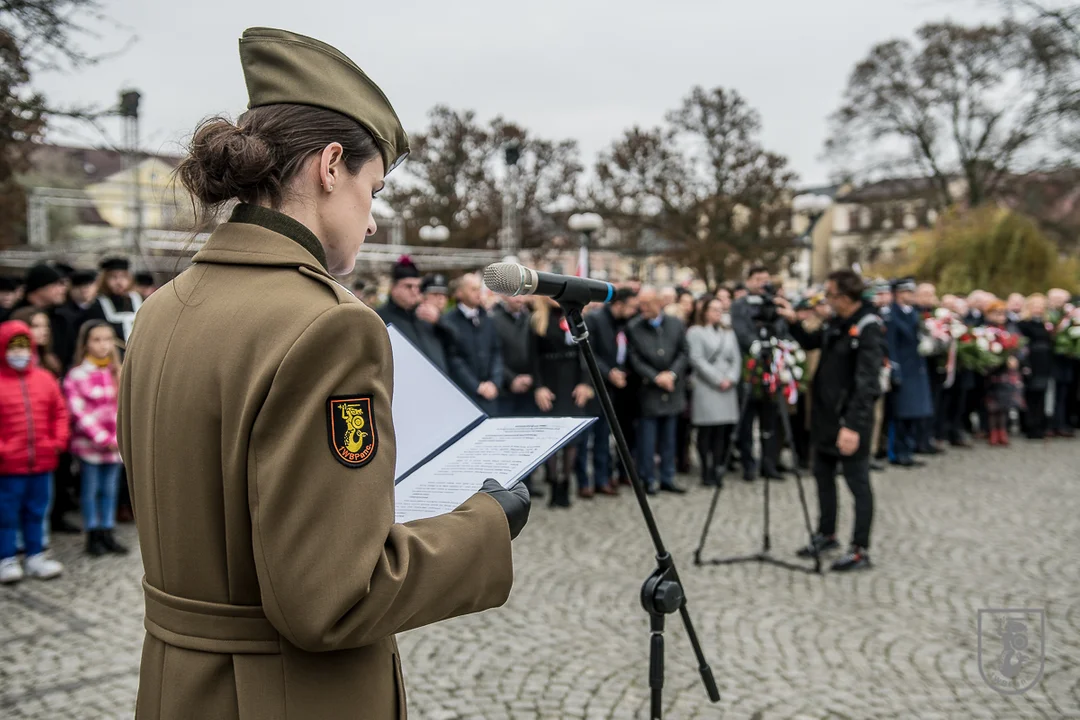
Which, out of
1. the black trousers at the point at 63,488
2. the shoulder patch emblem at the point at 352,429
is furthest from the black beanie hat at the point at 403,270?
the shoulder patch emblem at the point at 352,429

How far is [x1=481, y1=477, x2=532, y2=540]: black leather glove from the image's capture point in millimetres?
1614

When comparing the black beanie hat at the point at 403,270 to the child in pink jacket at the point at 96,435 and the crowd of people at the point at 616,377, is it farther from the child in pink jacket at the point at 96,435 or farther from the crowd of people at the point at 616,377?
the child in pink jacket at the point at 96,435

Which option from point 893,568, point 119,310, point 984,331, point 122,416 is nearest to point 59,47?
point 119,310

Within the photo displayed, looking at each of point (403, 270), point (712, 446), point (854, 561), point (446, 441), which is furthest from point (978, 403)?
point (446, 441)

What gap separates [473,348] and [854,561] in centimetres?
418

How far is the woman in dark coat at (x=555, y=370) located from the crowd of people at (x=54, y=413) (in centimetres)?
388

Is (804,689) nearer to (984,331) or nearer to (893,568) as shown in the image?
(893,568)

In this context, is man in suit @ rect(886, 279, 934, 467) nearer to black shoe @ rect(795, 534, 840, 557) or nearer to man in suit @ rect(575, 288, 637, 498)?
man in suit @ rect(575, 288, 637, 498)

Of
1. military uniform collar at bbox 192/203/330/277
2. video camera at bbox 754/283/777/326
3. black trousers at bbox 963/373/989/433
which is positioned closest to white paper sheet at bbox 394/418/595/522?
military uniform collar at bbox 192/203/330/277

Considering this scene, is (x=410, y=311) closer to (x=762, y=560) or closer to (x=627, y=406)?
(x=627, y=406)

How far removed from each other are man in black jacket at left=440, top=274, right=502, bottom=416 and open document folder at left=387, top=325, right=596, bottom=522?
6.54 metres

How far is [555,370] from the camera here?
909 cm

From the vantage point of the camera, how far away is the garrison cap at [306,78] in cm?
155

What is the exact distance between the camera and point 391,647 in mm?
1653
